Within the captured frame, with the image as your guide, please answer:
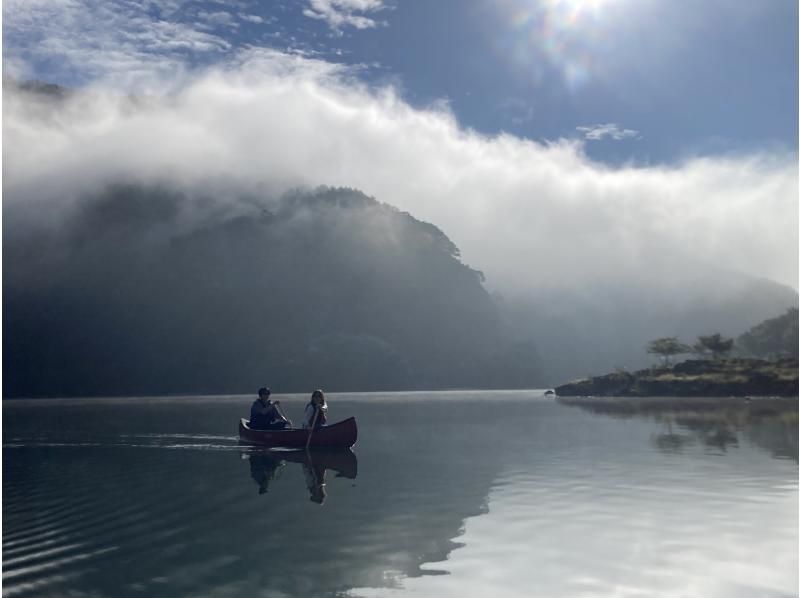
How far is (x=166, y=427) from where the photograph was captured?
80.1m

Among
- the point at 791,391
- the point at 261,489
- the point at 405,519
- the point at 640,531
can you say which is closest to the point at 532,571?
the point at 640,531

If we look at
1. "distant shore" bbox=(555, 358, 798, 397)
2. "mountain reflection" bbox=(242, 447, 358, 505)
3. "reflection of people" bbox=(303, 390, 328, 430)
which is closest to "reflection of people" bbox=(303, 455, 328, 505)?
"mountain reflection" bbox=(242, 447, 358, 505)

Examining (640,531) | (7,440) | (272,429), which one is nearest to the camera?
(640,531)

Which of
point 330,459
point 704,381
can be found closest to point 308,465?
point 330,459

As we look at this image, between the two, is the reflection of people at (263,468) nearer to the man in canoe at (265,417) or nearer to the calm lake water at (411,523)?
the calm lake water at (411,523)

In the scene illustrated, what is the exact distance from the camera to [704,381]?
16025 centimetres

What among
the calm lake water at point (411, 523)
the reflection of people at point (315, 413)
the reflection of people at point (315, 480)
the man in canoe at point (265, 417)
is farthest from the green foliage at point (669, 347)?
the reflection of people at point (315, 480)

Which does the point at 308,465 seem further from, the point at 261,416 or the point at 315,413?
the point at 261,416

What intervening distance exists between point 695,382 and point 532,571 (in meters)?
157

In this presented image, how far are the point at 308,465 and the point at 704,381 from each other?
13810 centimetres

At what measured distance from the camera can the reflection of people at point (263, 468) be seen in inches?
1415

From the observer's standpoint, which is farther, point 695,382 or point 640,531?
point 695,382

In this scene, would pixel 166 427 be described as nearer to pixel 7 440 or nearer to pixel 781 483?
pixel 7 440

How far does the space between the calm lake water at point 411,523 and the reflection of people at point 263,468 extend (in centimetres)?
26
